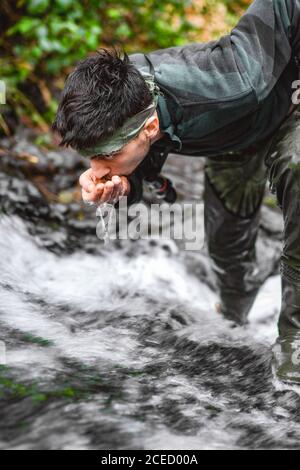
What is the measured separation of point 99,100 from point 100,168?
285 mm

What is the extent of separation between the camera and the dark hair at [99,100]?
2.17 meters

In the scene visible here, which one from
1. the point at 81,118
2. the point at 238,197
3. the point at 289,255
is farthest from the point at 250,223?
the point at 81,118

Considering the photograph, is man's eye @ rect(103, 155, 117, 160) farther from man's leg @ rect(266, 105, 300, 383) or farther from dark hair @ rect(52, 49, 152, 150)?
man's leg @ rect(266, 105, 300, 383)

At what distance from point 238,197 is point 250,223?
24 cm

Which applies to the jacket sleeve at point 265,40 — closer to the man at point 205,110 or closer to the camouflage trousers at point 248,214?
the man at point 205,110

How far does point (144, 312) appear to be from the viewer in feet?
10.1

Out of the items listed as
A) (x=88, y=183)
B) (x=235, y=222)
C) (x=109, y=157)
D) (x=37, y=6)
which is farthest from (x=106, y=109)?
(x=37, y=6)

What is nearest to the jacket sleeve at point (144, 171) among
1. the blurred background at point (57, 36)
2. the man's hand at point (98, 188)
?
the man's hand at point (98, 188)

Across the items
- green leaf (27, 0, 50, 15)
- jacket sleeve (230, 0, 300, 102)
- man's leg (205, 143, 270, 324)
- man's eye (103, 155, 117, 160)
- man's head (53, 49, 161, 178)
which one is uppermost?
jacket sleeve (230, 0, 300, 102)

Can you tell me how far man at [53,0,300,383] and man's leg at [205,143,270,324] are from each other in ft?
1.22

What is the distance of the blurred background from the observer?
188 inches

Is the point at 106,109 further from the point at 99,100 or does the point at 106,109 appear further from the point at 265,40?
the point at 265,40

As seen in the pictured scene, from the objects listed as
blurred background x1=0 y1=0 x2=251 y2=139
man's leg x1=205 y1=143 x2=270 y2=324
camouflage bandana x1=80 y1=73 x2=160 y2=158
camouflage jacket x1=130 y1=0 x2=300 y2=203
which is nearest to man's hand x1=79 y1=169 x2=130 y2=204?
camouflage bandana x1=80 y1=73 x2=160 y2=158

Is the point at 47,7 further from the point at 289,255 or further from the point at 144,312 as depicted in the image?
the point at 289,255
